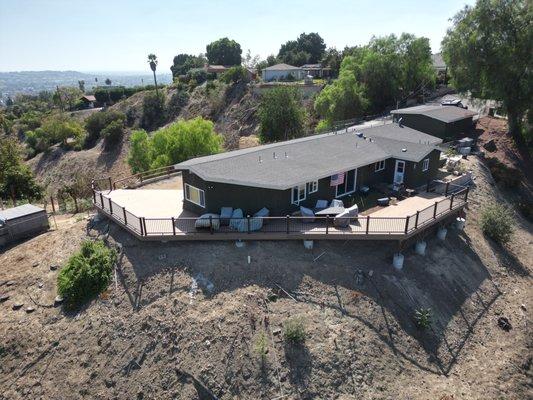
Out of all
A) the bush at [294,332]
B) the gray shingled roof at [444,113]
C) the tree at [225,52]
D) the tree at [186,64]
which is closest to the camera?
the bush at [294,332]

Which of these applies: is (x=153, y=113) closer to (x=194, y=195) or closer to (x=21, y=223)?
(x=21, y=223)

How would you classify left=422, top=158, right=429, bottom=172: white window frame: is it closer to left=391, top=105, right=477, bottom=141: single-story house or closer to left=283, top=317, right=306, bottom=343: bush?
left=391, top=105, right=477, bottom=141: single-story house

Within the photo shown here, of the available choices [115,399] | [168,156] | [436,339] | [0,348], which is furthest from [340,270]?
[168,156]

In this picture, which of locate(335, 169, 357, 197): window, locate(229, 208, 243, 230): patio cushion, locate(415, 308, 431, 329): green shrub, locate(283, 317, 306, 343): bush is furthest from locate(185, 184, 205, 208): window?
locate(415, 308, 431, 329): green shrub

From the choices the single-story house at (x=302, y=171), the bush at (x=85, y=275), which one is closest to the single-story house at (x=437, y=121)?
the single-story house at (x=302, y=171)

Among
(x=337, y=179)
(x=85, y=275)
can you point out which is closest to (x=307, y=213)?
(x=337, y=179)

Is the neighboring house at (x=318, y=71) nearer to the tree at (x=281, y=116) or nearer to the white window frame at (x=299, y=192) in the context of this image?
the tree at (x=281, y=116)
